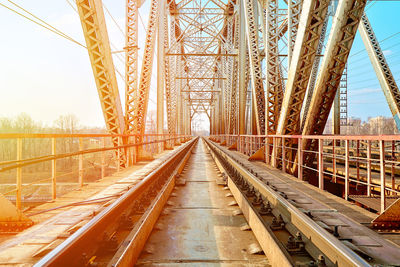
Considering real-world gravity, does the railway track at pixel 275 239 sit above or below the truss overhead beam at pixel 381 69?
below

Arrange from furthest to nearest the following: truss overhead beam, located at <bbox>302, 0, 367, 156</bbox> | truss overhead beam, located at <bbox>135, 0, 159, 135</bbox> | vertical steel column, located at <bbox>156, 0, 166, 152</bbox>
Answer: vertical steel column, located at <bbox>156, 0, 166, 152</bbox> → truss overhead beam, located at <bbox>135, 0, 159, 135</bbox> → truss overhead beam, located at <bbox>302, 0, 367, 156</bbox>

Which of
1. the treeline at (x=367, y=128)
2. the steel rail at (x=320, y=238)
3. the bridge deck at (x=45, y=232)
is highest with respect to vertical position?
the treeline at (x=367, y=128)

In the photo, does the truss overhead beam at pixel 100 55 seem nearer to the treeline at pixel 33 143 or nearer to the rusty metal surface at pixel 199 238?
the rusty metal surface at pixel 199 238

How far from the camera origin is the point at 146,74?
9953 mm

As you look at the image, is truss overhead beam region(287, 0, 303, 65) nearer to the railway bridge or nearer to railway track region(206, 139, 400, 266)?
the railway bridge

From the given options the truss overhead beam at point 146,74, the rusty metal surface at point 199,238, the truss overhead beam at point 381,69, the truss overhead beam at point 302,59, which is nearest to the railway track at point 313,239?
the rusty metal surface at point 199,238

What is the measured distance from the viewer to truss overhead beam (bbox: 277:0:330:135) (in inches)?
206

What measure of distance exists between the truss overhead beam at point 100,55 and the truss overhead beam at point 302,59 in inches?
185

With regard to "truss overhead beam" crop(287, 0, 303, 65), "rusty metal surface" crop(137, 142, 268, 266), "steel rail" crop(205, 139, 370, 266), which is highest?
"truss overhead beam" crop(287, 0, 303, 65)

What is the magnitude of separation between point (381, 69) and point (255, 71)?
615 cm

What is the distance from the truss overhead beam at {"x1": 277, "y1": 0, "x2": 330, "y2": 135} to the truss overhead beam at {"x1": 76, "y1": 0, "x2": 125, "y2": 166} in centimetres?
469

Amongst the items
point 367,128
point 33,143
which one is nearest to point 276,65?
point 33,143

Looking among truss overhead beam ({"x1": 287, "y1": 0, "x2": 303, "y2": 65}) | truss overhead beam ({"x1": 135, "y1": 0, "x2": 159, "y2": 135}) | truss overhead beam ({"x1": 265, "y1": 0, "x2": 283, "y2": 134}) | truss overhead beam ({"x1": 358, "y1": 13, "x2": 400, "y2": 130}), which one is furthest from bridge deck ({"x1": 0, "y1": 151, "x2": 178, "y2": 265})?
truss overhead beam ({"x1": 358, "y1": 13, "x2": 400, "y2": 130})

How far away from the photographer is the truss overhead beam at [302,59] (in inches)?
206
